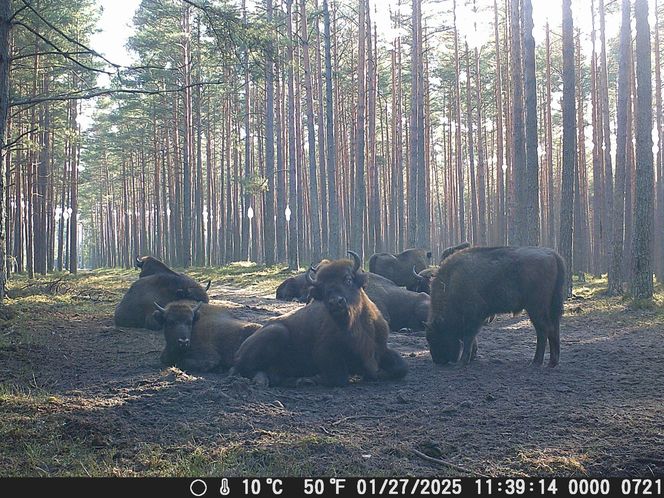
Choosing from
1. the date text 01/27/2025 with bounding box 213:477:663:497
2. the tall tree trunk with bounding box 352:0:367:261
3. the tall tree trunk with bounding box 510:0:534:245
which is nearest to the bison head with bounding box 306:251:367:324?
the date text 01/27/2025 with bounding box 213:477:663:497

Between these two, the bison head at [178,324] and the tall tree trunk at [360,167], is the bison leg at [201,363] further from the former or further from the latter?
the tall tree trunk at [360,167]

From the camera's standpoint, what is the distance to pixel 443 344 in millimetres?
9414

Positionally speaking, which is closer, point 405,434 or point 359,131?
point 405,434

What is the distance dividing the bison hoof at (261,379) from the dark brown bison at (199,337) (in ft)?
3.76

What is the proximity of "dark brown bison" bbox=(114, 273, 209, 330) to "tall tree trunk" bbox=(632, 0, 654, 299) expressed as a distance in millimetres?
10668

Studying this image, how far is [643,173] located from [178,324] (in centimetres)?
1240

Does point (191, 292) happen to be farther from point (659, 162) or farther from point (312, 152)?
point (659, 162)

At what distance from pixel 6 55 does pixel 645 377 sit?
35.9ft

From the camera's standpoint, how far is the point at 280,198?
101 feet

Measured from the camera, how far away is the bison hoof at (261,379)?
7643mm

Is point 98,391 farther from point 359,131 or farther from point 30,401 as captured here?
point 359,131

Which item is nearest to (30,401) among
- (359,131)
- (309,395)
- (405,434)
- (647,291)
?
(309,395)

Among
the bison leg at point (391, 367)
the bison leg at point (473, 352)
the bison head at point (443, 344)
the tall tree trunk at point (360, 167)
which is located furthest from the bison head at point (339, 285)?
the tall tree trunk at point (360, 167)

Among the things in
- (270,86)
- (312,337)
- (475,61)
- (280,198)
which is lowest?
(312,337)
